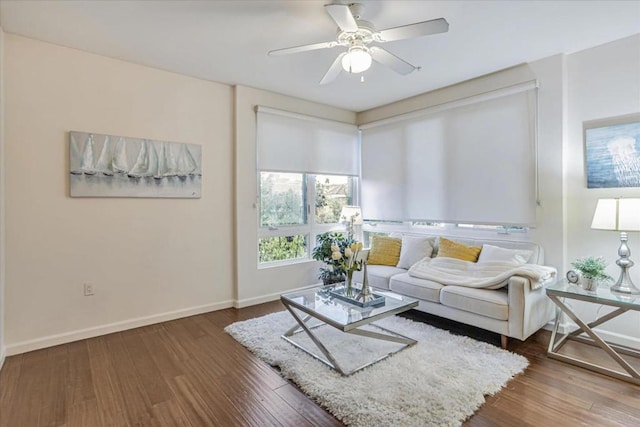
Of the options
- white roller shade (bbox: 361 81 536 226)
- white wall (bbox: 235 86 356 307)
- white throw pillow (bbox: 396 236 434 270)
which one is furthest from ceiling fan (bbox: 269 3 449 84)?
white throw pillow (bbox: 396 236 434 270)

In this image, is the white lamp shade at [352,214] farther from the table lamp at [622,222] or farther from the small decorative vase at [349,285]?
the table lamp at [622,222]

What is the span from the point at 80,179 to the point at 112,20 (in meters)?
1.38

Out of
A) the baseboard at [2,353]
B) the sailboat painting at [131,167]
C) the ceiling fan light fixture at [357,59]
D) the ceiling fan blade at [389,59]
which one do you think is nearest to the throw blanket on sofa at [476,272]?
the ceiling fan blade at [389,59]

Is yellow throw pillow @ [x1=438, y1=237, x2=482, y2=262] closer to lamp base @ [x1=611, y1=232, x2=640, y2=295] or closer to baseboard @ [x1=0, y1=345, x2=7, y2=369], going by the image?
lamp base @ [x1=611, y1=232, x2=640, y2=295]

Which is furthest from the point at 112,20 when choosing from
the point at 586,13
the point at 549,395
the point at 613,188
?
the point at 613,188

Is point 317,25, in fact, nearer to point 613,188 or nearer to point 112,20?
point 112,20

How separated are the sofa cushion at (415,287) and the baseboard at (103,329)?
78.3 inches

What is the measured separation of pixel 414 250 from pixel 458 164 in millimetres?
1131

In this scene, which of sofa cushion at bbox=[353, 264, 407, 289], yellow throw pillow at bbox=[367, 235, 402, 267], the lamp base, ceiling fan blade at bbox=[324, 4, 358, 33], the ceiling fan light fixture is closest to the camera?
ceiling fan blade at bbox=[324, 4, 358, 33]

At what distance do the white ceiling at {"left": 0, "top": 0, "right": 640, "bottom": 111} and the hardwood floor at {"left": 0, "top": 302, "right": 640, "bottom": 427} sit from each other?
8.51 feet

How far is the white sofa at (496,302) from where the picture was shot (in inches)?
101

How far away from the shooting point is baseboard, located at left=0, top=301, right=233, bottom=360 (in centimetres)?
270

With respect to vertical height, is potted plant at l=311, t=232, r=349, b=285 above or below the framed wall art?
below

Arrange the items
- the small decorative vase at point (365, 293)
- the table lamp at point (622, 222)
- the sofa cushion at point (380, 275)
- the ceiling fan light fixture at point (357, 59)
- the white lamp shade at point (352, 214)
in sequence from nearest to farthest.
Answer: the ceiling fan light fixture at point (357, 59) → the table lamp at point (622, 222) → the small decorative vase at point (365, 293) → the sofa cushion at point (380, 275) → the white lamp shade at point (352, 214)
